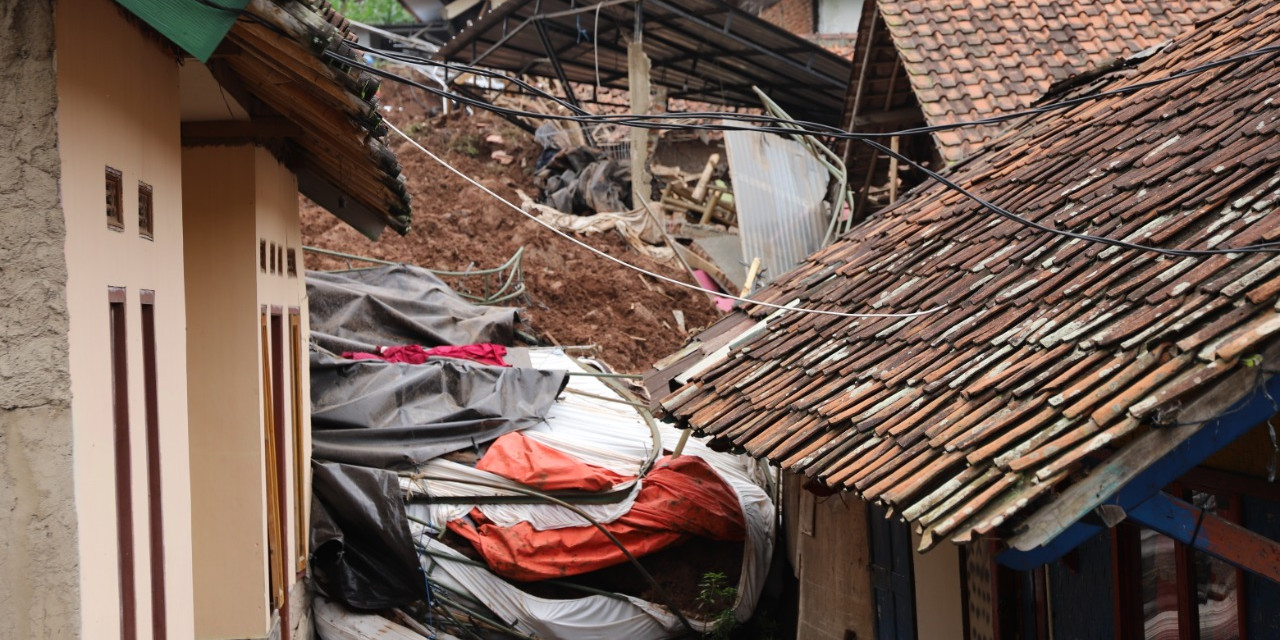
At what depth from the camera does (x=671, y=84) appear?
20766mm

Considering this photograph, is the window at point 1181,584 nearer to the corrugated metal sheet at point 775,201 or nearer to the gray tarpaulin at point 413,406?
the gray tarpaulin at point 413,406

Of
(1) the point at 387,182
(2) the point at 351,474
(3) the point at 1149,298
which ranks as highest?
(1) the point at 387,182

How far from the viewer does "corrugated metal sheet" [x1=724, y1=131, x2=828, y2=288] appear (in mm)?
14328

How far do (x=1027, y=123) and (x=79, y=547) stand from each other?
7.06 m

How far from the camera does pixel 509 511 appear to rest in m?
9.27

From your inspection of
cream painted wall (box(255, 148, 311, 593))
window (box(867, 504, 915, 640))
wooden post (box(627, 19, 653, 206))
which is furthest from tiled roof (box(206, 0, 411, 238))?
wooden post (box(627, 19, 653, 206))

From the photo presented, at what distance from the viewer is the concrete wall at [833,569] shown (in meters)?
7.42

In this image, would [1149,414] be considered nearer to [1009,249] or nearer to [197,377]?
[1009,249]

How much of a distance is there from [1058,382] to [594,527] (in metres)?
5.89

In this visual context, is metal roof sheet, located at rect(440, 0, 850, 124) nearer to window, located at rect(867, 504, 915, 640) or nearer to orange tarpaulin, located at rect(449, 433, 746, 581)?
orange tarpaulin, located at rect(449, 433, 746, 581)

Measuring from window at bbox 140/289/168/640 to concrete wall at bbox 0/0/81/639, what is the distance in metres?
1.01

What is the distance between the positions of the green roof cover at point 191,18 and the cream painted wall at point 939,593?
4.25m

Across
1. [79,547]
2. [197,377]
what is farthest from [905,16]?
[79,547]

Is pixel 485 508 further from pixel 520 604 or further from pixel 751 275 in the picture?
pixel 751 275
